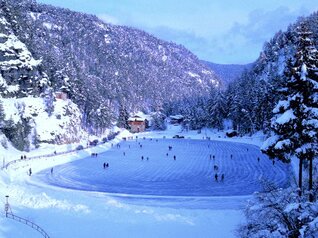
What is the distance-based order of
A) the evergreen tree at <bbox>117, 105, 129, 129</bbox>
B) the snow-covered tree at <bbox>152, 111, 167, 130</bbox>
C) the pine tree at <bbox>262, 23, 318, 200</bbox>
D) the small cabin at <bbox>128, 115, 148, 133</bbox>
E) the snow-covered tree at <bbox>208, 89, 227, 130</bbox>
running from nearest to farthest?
1. the pine tree at <bbox>262, 23, 318, 200</bbox>
2. the snow-covered tree at <bbox>208, 89, 227, 130</bbox>
3. the evergreen tree at <bbox>117, 105, 129, 129</bbox>
4. the small cabin at <bbox>128, 115, 148, 133</bbox>
5. the snow-covered tree at <bbox>152, 111, 167, 130</bbox>

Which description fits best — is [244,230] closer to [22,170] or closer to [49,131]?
[22,170]

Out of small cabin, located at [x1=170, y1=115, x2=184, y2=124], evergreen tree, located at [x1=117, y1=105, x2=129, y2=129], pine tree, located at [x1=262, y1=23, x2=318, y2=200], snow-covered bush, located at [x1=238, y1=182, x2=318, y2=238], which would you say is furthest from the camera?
small cabin, located at [x1=170, y1=115, x2=184, y2=124]

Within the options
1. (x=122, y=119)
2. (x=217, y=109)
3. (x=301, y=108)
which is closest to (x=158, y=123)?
(x=122, y=119)

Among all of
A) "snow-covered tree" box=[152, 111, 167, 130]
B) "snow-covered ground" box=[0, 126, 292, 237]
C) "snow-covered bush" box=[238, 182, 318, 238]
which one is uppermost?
"snow-covered tree" box=[152, 111, 167, 130]

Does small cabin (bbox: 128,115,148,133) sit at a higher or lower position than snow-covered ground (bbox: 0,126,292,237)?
higher

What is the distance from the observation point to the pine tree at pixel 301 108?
18.9 meters

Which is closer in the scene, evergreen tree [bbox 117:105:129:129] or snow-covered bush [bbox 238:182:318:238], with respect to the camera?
snow-covered bush [bbox 238:182:318:238]

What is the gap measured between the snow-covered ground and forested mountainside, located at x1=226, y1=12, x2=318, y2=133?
91.7ft

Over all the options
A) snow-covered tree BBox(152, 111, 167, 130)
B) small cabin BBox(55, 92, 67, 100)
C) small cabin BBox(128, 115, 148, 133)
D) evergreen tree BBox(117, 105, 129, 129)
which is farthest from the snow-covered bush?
snow-covered tree BBox(152, 111, 167, 130)

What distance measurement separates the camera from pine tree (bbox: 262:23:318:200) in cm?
1892

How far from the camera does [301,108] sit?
62.4 ft

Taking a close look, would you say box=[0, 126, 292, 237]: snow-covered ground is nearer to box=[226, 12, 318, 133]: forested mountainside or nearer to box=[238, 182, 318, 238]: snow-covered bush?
box=[238, 182, 318, 238]: snow-covered bush

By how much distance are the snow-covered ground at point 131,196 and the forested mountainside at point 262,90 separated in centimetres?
2794

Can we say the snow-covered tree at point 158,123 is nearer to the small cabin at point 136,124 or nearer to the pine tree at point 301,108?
the small cabin at point 136,124
